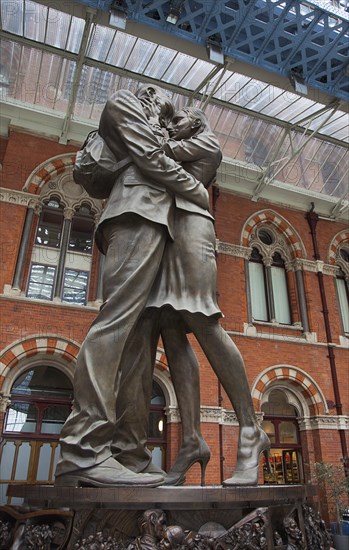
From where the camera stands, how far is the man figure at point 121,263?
1.93m

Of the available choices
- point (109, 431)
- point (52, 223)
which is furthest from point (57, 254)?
point (109, 431)

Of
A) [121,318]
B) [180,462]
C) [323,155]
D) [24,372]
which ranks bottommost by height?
[180,462]

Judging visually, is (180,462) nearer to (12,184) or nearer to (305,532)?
(305,532)

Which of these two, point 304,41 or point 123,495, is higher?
point 304,41

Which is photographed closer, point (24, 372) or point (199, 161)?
point (199, 161)

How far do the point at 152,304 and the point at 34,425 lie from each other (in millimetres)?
7194

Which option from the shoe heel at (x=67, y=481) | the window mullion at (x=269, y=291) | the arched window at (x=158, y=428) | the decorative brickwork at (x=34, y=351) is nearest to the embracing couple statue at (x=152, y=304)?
the shoe heel at (x=67, y=481)

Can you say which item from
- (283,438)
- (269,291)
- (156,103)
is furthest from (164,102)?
(283,438)

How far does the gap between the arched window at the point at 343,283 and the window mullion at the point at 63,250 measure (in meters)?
7.39

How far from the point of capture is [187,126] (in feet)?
9.41

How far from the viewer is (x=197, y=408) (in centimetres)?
250

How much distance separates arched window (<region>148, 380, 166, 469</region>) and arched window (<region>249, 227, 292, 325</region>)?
3.21m

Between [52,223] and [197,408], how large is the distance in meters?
8.45

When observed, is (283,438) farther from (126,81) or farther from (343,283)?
(126,81)
